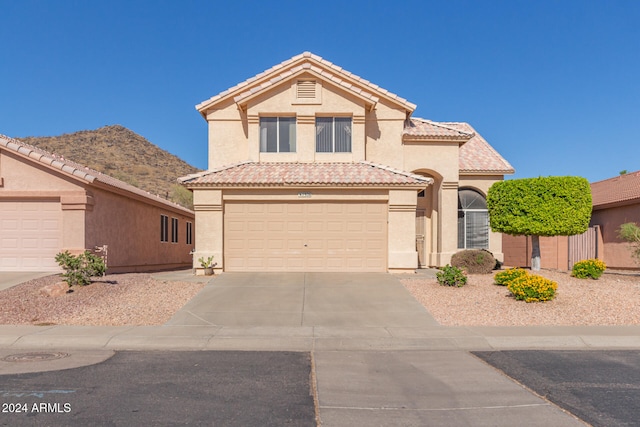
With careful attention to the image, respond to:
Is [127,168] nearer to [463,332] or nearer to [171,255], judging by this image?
[171,255]

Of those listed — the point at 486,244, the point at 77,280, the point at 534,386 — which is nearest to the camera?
the point at 534,386

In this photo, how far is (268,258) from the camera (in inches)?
733

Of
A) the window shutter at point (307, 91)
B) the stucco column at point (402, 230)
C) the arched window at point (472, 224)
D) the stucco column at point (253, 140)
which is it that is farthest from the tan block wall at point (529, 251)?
the stucco column at point (253, 140)

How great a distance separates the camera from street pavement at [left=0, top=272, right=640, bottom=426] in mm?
6652

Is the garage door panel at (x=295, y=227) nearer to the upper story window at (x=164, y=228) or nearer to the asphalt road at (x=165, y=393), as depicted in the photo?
the asphalt road at (x=165, y=393)

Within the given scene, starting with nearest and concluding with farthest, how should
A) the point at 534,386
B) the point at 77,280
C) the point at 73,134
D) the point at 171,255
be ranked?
the point at 534,386 → the point at 77,280 → the point at 171,255 → the point at 73,134

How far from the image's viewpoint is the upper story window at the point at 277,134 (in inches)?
814

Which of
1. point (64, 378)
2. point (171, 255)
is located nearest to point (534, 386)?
point (64, 378)

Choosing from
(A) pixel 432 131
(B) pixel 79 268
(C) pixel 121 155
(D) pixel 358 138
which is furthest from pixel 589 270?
(C) pixel 121 155

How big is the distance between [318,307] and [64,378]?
709 cm

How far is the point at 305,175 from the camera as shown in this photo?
18.9 m

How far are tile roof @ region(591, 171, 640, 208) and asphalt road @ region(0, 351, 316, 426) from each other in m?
20.9

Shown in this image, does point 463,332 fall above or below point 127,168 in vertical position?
below

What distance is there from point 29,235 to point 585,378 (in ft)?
56.3
